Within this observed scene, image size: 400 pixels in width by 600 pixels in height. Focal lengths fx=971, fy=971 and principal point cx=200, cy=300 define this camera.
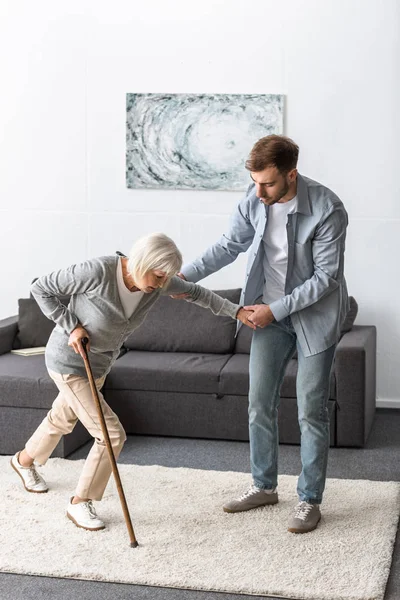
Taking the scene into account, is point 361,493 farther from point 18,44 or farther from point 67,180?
point 18,44

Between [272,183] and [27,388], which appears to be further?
[27,388]

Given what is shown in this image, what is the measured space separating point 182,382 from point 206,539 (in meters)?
1.44

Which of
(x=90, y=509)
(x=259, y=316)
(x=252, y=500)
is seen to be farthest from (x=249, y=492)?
(x=259, y=316)

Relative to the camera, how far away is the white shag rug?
321cm

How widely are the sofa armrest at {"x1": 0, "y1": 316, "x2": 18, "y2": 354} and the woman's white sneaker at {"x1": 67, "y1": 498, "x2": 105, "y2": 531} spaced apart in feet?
5.79

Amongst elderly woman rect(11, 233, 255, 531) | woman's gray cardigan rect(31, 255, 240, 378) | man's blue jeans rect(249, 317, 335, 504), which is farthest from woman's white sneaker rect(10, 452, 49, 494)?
man's blue jeans rect(249, 317, 335, 504)

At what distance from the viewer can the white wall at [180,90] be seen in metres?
5.39

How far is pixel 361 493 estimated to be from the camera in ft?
13.3

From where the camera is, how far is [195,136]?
218 inches

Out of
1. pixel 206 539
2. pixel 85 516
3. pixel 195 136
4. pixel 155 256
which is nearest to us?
pixel 155 256

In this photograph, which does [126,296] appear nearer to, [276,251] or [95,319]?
[95,319]

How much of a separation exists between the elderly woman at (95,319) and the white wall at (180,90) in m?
1.94

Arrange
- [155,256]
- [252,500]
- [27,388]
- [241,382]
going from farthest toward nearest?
[241,382]
[27,388]
[252,500]
[155,256]

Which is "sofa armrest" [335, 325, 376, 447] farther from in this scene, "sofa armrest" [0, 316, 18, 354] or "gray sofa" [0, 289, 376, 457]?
"sofa armrest" [0, 316, 18, 354]
